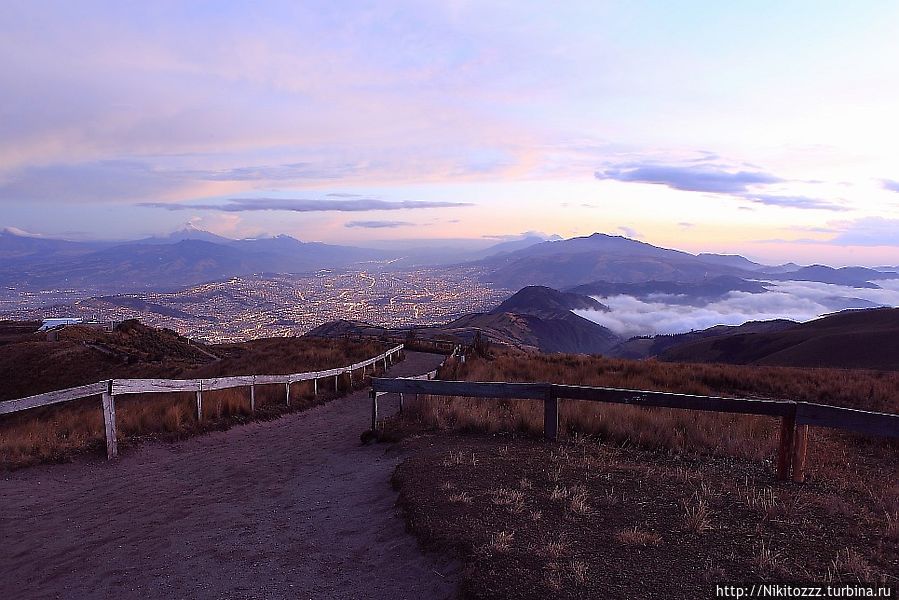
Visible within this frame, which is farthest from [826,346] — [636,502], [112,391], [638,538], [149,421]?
[112,391]

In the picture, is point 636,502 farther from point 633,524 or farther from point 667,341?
point 667,341

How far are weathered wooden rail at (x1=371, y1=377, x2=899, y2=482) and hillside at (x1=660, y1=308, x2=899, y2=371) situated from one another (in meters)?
38.0

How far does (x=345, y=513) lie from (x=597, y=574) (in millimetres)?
3188

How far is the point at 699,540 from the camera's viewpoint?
16.0 ft

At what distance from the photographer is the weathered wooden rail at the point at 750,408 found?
6.42 m

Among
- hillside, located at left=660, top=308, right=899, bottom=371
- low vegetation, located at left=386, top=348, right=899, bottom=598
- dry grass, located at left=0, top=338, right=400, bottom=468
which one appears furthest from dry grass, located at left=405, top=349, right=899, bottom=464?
hillside, located at left=660, top=308, right=899, bottom=371

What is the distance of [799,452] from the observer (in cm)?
662

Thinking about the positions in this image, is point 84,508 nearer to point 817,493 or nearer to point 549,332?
point 817,493

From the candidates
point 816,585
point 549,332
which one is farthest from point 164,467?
point 549,332

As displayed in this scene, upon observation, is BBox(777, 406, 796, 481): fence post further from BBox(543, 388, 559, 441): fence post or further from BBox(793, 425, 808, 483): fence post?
BBox(543, 388, 559, 441): fence post

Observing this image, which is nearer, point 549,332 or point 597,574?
point 597,574

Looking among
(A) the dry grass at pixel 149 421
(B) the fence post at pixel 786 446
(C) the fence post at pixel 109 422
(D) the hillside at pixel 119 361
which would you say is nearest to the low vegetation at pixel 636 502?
(B) the fence post at pixel 786 446

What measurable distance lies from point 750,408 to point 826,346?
169 ft

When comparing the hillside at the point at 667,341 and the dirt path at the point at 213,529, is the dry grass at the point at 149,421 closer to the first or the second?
the dirt path at the point at 213,529
